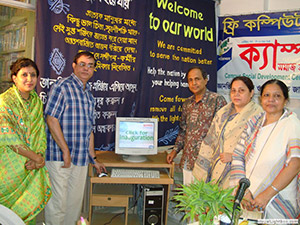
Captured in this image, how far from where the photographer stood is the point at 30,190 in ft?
8.44

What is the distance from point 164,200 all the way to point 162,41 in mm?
2029

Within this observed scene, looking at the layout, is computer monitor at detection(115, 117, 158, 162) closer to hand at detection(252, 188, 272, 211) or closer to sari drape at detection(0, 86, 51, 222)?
sari drape at detection(0, 86, 51, 222)

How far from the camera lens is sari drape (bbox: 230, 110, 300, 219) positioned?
82.2 inches

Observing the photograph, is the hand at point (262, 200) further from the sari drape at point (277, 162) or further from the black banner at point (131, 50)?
the black banner at point (131, 50)

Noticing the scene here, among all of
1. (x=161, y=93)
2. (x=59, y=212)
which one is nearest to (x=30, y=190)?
(x=59, y=212)

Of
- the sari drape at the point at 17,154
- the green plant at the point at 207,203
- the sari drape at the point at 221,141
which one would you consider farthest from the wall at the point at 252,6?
the green plant at the point at 207,203

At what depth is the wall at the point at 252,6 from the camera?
4234 mm

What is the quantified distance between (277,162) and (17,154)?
1959 mm

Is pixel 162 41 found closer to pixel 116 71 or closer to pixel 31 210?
pixel 116 71

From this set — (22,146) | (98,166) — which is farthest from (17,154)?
(98,166)

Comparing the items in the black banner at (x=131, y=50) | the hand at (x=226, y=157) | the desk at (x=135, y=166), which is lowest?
the desk at (x=135, y=166)

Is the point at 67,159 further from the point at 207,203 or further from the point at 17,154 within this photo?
the point at 207,203

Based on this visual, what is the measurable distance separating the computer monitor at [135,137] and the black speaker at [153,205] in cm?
35

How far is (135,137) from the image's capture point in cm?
331
